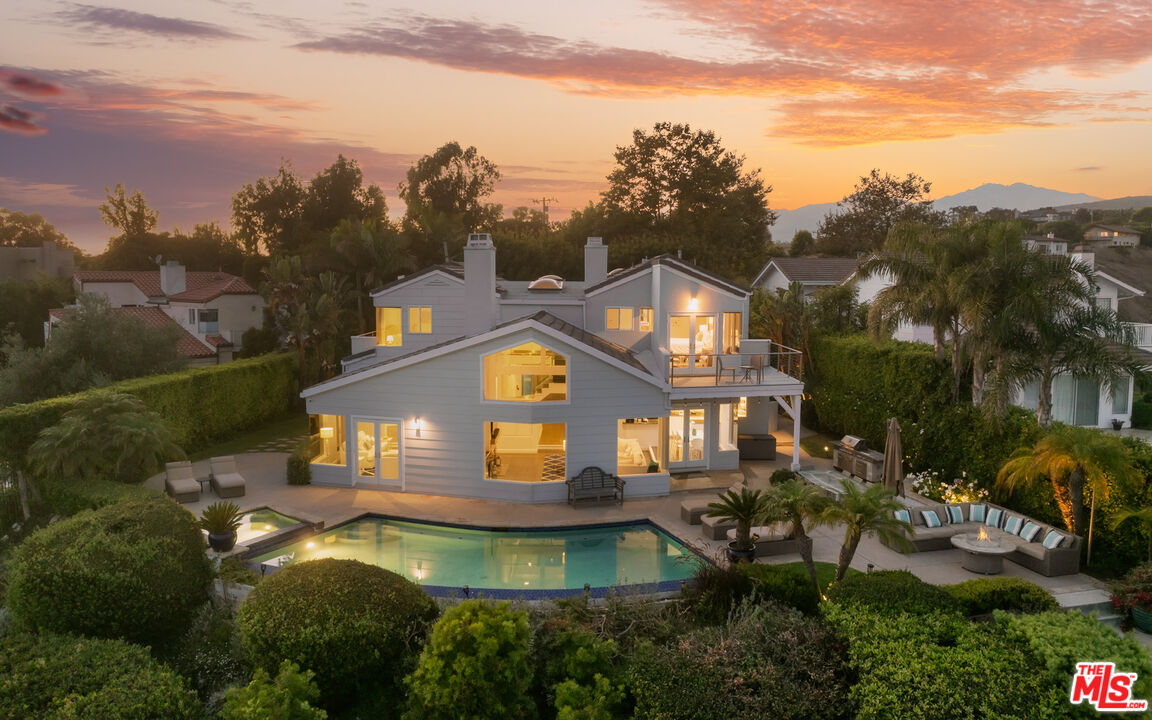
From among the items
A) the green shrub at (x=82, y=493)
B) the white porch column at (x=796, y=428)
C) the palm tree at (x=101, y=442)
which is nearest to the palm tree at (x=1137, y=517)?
the white porch column at (x=796, y=428)

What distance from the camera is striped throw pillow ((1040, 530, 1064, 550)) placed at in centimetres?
1384

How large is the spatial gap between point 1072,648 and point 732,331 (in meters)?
16.8

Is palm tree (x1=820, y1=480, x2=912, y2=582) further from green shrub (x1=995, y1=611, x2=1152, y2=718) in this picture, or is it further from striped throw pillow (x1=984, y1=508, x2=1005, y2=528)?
striped throw pillow (x1=984, y1=508, x2=1005, y2=528)

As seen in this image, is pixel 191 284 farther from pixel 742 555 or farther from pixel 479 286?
pixel 742 555

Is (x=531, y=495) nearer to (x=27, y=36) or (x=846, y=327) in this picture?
(x=846, y=327)

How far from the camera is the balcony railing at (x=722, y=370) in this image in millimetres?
21391

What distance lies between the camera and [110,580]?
1094 cm

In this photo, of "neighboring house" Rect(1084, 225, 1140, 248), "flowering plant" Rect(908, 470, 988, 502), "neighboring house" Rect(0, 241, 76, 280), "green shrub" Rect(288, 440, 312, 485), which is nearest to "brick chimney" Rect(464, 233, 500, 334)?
"green shrub" Rect(288, 440, 312, 485)

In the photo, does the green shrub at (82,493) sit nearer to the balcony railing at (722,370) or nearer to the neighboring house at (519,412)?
the neighboring house at (519,412)

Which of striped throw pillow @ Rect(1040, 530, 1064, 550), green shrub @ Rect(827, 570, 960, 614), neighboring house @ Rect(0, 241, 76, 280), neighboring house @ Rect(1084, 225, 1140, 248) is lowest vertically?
striped throw pillow @ Rect(1040, 530, 1064, 550)

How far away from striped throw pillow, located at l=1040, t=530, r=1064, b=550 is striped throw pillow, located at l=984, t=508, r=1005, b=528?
4.30ft

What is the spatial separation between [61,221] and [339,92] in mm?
50295

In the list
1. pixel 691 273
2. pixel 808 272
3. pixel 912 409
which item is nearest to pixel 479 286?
pixel 691 273

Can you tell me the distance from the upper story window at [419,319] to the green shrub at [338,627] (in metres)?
17.4
